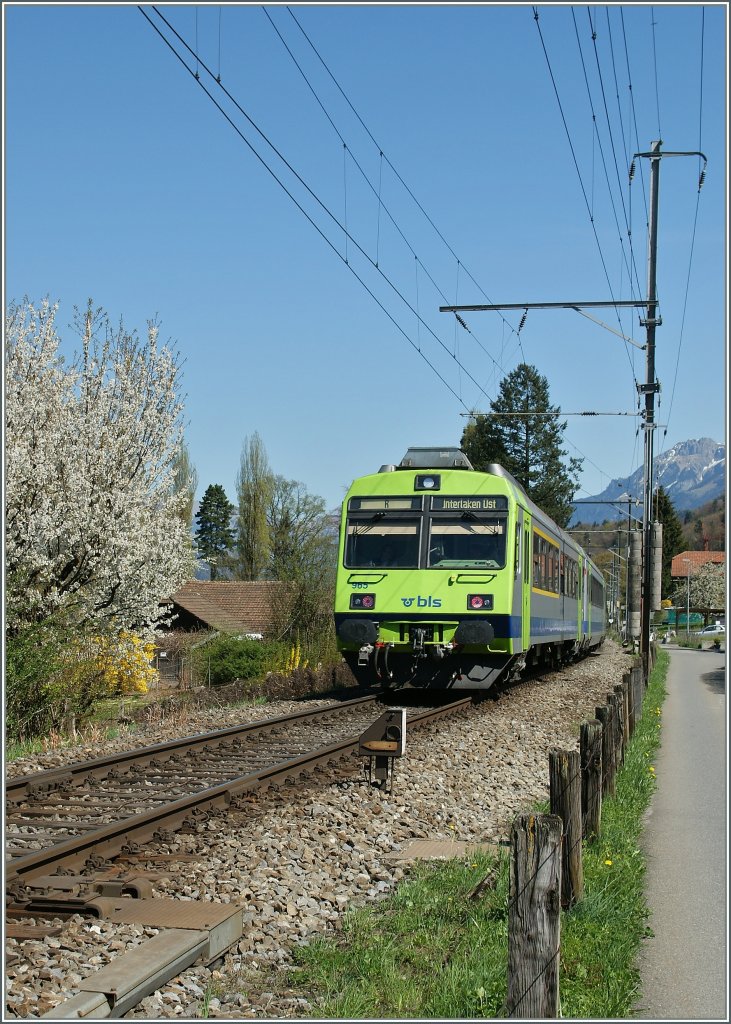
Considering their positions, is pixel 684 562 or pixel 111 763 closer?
pixel 111 763

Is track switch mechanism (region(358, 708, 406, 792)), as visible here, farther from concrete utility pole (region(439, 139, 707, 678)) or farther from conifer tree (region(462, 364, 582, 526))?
conifer tree (region(462, 364, 582, 526))

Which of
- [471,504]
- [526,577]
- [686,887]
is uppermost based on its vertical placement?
[471,504]

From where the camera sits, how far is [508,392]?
2963 inches

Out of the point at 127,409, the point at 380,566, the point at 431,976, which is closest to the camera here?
the point at 431,976

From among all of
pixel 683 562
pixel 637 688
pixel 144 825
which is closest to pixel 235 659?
pixel 637 688

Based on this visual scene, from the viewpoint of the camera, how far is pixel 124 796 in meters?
9.15

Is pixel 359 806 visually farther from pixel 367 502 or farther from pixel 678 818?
pixel 367 502

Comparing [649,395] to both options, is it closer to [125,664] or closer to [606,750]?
[125,664]

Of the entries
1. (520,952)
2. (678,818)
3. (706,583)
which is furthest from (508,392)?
(520,952)

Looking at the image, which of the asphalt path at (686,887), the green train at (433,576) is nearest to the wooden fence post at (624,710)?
the asphalt path at (686,887)

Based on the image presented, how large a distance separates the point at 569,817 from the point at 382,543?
34.6 feet

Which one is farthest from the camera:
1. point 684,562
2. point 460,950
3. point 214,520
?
point 684,562

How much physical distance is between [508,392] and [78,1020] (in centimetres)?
7258

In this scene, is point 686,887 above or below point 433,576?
below
